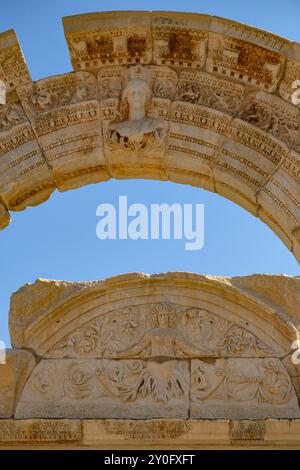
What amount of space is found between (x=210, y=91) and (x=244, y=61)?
42cm

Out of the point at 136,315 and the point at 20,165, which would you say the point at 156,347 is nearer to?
the point at 136,315

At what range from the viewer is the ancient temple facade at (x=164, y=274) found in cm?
710

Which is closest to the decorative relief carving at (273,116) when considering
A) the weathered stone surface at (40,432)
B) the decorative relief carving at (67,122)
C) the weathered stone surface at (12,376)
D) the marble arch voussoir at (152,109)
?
the marble arch voussoir at (152,109)

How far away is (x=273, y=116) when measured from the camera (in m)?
8.27

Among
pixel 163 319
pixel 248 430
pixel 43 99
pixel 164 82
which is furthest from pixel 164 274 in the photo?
pixel 43 99

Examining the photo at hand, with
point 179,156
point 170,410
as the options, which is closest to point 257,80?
point 179,156

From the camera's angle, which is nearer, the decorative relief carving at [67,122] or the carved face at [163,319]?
the carved face at [163,319]

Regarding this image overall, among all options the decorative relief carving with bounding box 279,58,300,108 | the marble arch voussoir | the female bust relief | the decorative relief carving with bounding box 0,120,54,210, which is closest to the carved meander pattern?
the marble arch voussoir

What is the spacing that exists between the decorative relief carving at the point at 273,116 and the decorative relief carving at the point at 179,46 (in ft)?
2.11

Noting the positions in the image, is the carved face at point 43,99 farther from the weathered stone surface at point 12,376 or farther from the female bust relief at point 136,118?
the weathered stone surface at point 12,376

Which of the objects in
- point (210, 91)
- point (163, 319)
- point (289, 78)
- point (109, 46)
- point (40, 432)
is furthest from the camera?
point (109, 46)

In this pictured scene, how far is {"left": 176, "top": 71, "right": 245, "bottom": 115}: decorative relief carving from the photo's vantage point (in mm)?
8406

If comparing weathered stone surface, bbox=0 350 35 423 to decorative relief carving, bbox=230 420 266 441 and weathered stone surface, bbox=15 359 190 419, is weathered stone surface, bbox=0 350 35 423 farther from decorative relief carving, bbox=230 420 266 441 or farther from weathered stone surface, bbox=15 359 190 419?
decorative relief carving, bbox=230 420 266 441
